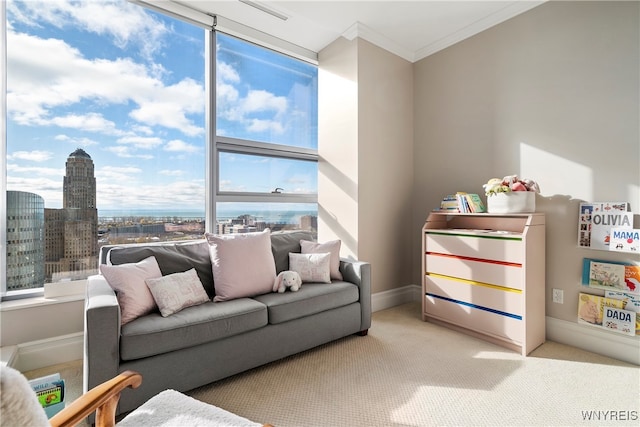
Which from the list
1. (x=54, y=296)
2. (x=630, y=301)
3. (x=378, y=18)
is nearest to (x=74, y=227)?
(x=54, y=296)

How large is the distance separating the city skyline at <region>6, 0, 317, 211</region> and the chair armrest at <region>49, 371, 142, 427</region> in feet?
6.35

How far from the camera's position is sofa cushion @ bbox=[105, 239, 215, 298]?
2.15 meters

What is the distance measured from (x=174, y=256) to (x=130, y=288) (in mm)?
454

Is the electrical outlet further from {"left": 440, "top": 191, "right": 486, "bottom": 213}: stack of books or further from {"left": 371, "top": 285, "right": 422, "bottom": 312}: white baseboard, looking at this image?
{"left": 371, "top": 285, "right": 422, "bottom": 312}: white baseboard

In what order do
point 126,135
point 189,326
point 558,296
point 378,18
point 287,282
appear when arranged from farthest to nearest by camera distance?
point 378,18 < point 126,135 < point 558,296 < point 287,282 < point 189,326

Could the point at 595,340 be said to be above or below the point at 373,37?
below

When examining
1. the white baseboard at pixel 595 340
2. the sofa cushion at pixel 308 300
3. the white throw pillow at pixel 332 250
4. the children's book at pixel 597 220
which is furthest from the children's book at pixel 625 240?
the white throw pillow at pixel 332 250

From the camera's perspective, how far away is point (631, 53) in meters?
2.16

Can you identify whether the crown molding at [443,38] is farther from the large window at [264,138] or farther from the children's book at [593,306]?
the children's book at [593,306]

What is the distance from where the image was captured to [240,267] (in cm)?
229

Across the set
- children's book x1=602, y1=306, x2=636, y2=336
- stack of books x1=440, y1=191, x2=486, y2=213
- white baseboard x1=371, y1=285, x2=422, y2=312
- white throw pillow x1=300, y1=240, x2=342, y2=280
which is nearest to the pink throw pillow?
white throw pillow x1=300, y1=240, x2=342, y2=280

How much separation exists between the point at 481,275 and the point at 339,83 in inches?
91.8

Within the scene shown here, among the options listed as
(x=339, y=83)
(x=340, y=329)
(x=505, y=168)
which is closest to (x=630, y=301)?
(x=505, y=168)

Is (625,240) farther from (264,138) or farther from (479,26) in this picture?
(264,138)
